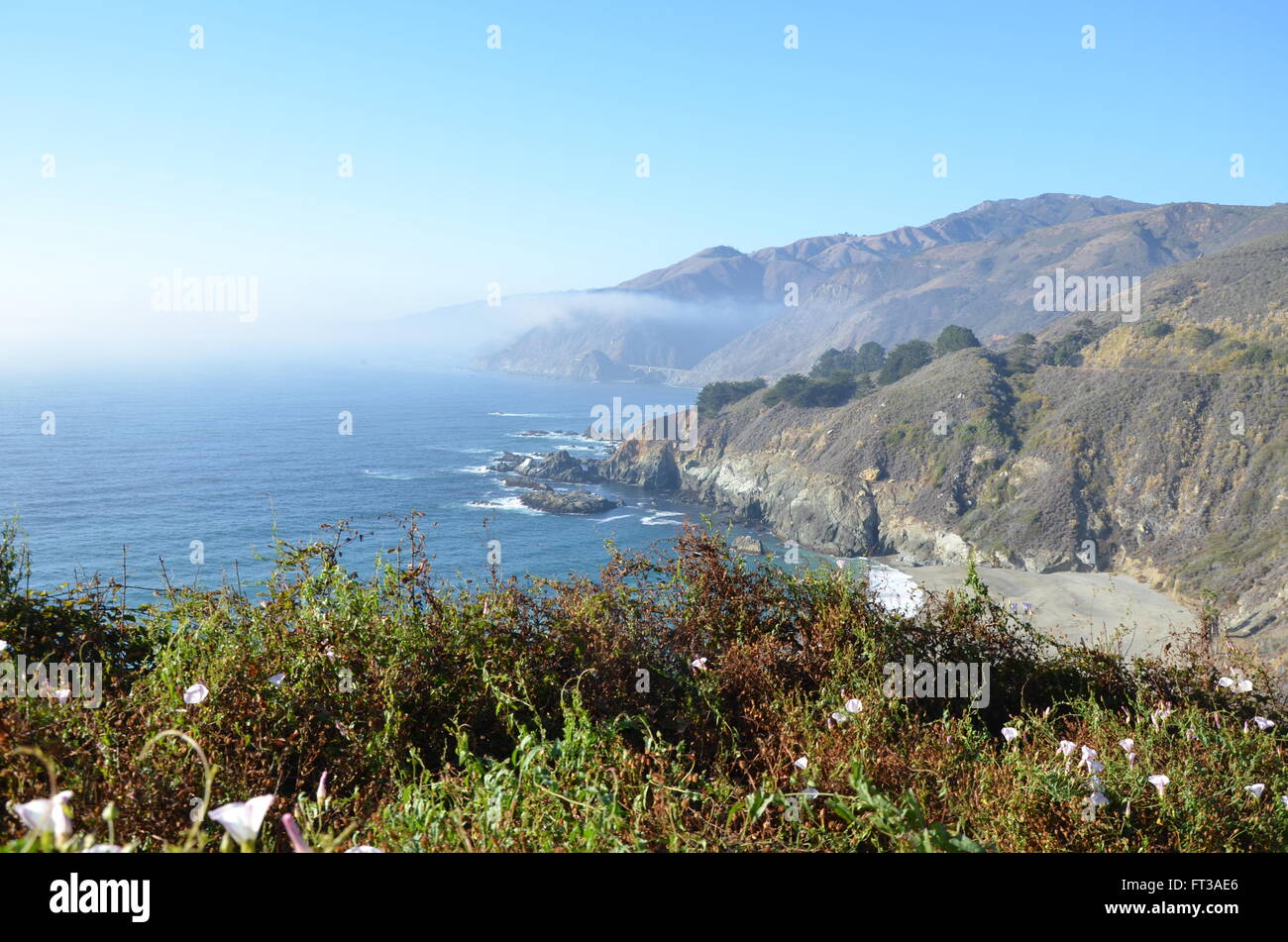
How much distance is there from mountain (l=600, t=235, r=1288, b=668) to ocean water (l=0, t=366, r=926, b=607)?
7.40 metres

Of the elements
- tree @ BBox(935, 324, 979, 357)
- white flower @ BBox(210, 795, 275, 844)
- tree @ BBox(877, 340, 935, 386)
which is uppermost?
tree @ BBox(935, 324, 979, 357)

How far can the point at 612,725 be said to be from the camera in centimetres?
295

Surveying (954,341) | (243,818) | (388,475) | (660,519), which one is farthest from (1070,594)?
(388,475)

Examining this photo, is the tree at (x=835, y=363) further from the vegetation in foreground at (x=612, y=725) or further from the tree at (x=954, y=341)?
the vegetation in foreground at (x=612, y=725)

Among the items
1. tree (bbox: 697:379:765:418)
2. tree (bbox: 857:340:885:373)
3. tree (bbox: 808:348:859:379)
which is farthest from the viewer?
tree (bbox: 808:348:859:379)

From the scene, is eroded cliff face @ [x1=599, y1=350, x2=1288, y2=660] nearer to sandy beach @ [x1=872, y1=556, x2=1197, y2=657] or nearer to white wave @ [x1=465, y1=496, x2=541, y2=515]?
sandy beach @ [x1=872, y1=556, x2=1197, y2=657]

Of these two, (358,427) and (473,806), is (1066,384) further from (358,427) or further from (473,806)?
(358,427)

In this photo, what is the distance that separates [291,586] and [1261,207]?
811 ft

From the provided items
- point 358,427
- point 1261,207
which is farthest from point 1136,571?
point 1261,207

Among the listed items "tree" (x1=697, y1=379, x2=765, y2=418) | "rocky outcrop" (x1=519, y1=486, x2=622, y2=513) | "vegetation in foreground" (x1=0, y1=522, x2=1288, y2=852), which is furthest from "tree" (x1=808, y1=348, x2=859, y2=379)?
"vegetation in foreground" (x1=0, y1=522, x2=1288, y2=852)

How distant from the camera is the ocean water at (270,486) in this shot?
3491 cm

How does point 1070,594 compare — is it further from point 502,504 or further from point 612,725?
point 612,725

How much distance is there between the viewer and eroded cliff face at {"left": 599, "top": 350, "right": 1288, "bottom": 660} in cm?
4147

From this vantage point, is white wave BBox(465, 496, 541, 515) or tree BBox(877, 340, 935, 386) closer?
white wave BBox(465, 496, 541, 515)
